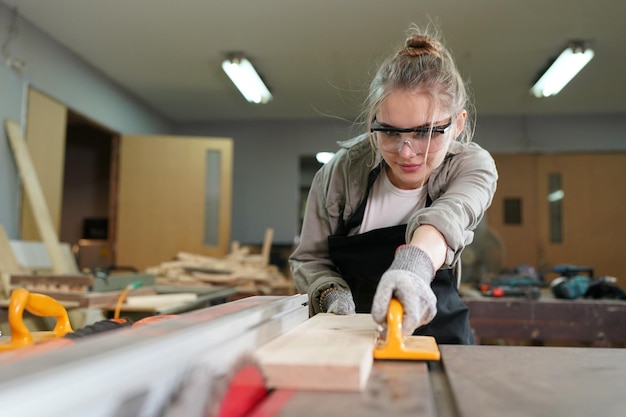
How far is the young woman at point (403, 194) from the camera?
4.24 feet

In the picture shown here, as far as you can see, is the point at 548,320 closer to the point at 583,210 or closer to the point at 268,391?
the point at 268,391

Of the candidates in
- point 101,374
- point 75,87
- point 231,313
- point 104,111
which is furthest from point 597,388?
point 104,111

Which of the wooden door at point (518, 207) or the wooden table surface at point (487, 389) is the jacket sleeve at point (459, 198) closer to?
the wooden table surface at point (487, 389)

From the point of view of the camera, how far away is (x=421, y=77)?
1.38 metres

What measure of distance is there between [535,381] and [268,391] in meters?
0.39

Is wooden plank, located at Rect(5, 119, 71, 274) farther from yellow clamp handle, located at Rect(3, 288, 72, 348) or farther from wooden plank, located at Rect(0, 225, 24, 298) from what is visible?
yellow clamp handle, located at Rect(3, 288, 72, 348)

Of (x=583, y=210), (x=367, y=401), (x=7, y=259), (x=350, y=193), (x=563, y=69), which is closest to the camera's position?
(x=367, y=401)

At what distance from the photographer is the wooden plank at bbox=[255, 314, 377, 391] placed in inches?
28.9

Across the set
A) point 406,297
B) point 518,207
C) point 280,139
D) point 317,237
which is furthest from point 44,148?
point 518,207

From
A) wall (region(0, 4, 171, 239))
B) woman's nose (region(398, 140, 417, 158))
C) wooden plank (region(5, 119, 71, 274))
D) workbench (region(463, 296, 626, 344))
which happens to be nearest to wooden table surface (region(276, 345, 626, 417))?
woman's nose (region(398, 140, 417, 158))

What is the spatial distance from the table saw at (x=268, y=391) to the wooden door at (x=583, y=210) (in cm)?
653

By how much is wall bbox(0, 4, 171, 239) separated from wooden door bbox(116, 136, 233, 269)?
0.50 meters

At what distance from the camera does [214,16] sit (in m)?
4.34

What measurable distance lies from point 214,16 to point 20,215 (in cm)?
226
